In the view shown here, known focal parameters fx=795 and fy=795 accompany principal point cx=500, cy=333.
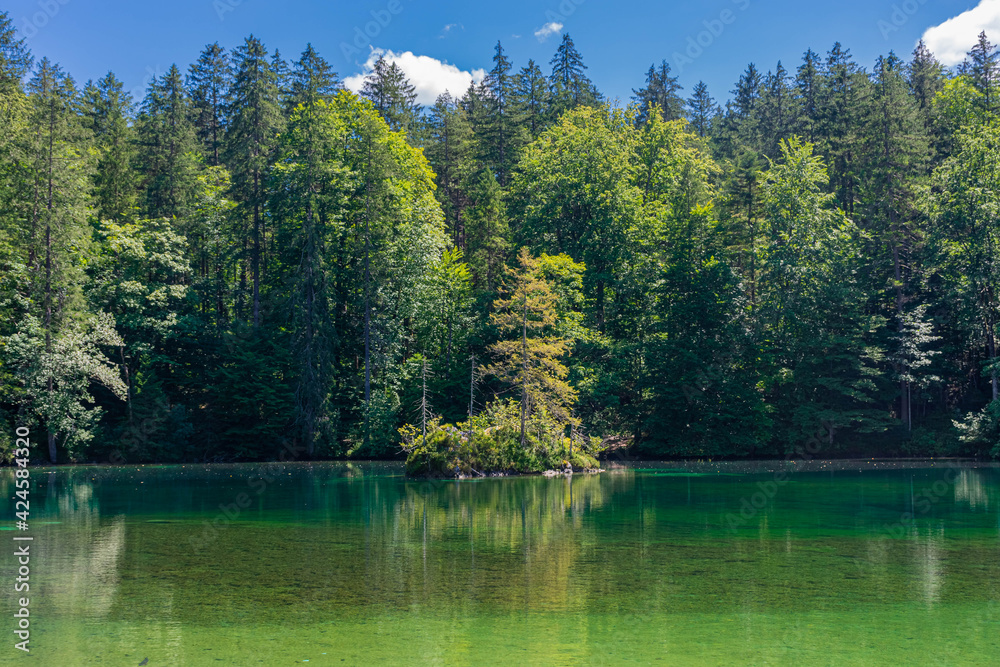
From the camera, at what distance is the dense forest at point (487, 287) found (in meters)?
41.7

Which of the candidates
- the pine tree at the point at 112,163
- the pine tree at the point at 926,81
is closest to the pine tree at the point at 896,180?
the pine tree at the point at 926,81

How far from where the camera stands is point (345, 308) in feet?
161

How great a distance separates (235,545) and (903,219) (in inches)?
1803

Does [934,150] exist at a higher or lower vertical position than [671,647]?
higher

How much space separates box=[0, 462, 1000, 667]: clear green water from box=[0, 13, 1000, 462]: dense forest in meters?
18.8

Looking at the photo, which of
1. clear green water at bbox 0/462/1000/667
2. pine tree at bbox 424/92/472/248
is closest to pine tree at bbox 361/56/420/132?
pine tree at bbox 424/92/472/248

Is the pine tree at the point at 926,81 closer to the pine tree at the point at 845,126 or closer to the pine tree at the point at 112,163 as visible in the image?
the pine tree at the point at 845,126

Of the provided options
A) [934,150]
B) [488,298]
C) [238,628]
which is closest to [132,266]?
[488,298]

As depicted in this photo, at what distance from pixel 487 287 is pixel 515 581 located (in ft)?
148

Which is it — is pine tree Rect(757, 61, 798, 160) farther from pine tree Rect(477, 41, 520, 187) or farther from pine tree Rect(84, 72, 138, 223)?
pine tree Rect(84, 72, 138, 223)

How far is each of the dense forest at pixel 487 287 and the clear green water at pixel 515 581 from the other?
61.8 feet

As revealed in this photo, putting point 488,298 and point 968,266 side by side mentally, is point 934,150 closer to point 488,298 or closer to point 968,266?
point 968,266

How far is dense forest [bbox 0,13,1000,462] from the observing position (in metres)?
41.7

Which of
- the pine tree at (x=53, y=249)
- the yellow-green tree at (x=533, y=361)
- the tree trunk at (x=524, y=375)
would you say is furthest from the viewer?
the pine tree at (x=53, y=249)
